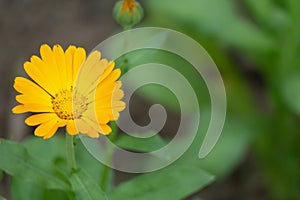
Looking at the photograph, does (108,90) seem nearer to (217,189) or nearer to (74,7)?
(217,189)

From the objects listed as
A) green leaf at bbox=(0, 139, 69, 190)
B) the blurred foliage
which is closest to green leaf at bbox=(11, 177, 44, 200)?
green leaf at bbox=(0, 139, 69, 190)

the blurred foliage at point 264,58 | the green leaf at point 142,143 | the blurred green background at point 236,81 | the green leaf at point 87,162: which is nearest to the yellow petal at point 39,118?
the green leaf at point 142,143

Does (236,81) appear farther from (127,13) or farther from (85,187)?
(85,187)

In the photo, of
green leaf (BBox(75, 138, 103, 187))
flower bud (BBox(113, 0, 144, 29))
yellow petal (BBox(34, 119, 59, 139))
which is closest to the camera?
yellow petal (BBox(34, 119, 59, 139))

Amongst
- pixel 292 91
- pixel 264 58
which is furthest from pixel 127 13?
pixel 264 58

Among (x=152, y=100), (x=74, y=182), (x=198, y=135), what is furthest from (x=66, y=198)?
(x=152, y=100)

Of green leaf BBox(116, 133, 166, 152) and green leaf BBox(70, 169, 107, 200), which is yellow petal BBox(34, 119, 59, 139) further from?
green leaf BBox(116, 133, 166, 152)
